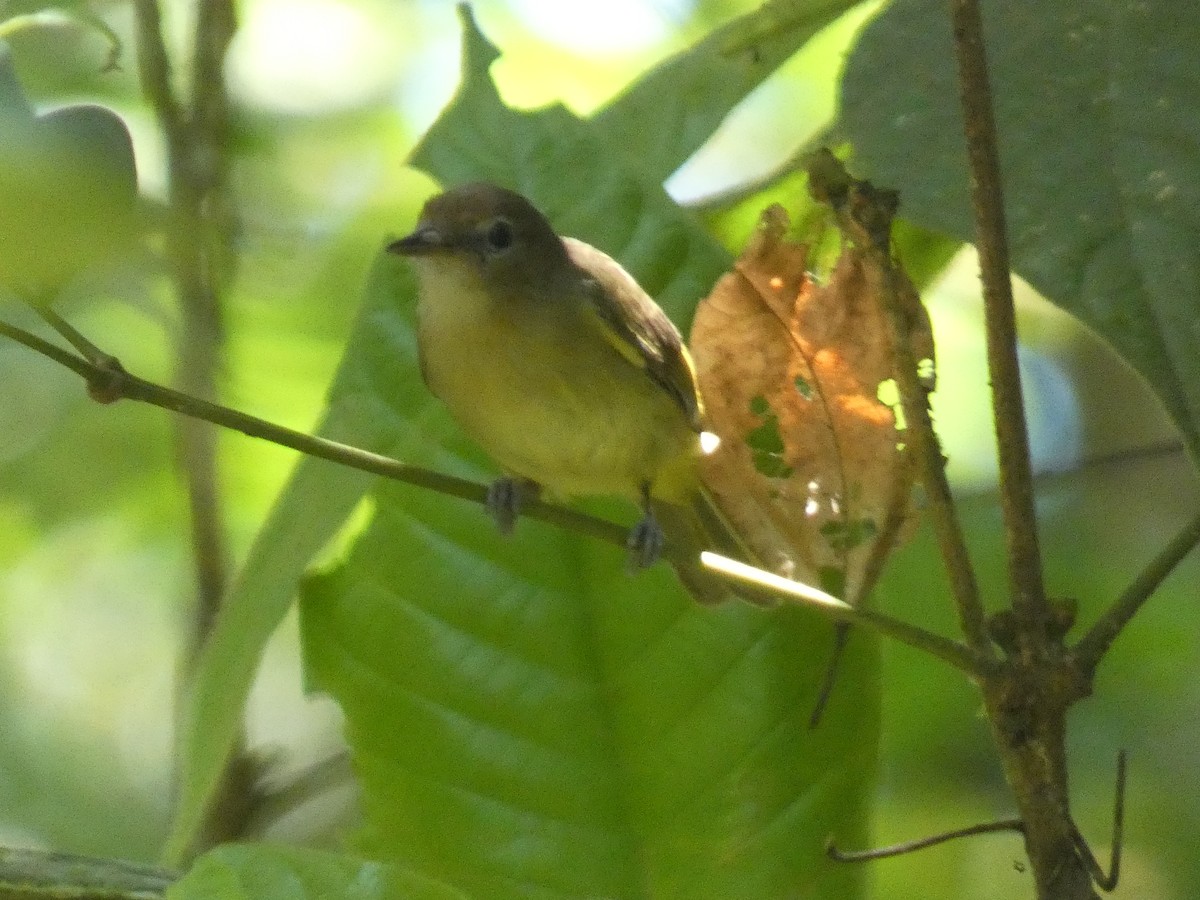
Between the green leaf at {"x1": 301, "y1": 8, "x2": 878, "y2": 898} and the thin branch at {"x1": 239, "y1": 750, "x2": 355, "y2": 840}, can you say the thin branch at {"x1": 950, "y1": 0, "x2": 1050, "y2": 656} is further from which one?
the thin branch at {"x1": 239, "y1": 750, "x2": 355, "y2": 840}

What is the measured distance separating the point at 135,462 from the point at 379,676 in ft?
4.93

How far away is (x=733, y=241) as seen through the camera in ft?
7.07

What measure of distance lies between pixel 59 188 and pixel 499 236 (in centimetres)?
141

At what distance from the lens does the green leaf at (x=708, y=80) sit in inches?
73.3

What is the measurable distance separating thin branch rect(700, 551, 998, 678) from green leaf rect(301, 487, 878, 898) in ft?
1.79

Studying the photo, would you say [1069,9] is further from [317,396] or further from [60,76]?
[60,76]

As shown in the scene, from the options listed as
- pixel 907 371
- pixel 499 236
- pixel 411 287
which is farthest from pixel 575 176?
pixel 907 371

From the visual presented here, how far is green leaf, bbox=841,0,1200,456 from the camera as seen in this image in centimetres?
153

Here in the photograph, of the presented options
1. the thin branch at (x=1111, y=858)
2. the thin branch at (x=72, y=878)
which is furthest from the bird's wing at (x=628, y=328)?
the thin branch at (x=72, y=878)

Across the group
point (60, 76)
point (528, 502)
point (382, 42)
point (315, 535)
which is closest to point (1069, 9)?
point (528, 502)

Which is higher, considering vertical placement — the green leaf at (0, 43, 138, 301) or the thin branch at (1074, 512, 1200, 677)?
the green leaf at (0, 43, 138, 301)

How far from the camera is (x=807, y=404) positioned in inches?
67.1

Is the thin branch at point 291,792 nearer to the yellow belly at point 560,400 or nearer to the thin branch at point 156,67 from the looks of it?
the yellow belly at point 560,400

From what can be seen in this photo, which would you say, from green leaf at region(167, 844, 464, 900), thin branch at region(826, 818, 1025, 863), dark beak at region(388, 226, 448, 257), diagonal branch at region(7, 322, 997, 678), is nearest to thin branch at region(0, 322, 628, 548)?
diagonal branch at region(7, 322, 997, 678)
